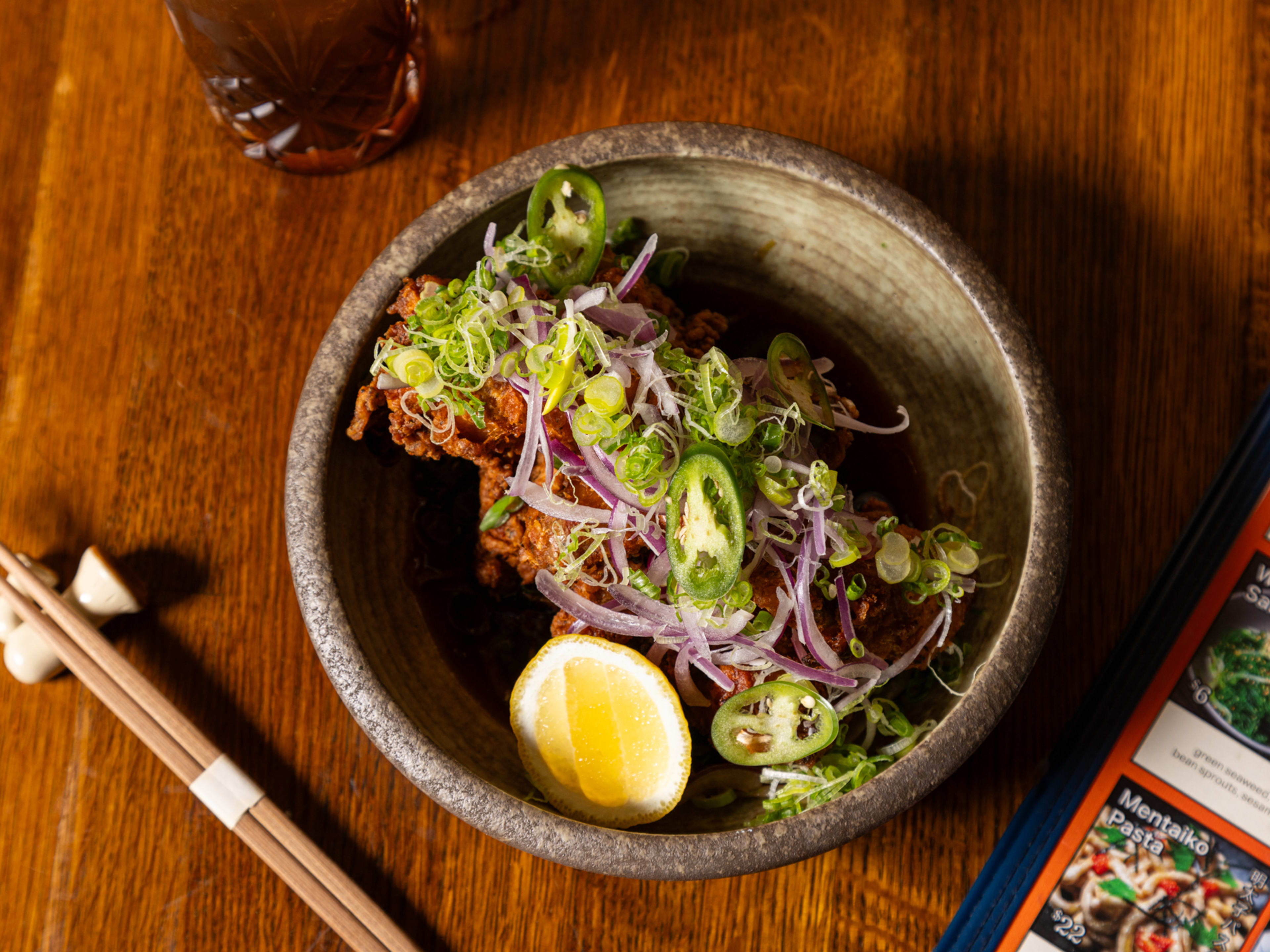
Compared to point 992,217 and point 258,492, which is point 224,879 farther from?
point 992,217

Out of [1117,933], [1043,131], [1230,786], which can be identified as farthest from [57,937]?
[1043,131]

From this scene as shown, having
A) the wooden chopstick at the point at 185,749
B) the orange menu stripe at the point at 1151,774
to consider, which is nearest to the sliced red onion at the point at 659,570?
the wooden chopstick at the point at 185,749

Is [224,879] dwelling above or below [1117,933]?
below

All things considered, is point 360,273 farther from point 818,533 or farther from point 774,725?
point 774,725

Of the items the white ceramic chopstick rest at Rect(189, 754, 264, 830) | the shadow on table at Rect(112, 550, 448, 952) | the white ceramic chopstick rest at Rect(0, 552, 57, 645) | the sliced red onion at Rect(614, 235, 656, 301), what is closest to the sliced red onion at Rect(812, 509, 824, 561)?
the sliced red onion at Rect(614, 235, 656, 301)

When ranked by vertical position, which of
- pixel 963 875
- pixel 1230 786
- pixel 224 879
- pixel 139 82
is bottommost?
pixel 224 879

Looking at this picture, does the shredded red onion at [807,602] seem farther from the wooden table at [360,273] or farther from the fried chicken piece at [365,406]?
the fried chicken piece at [365,406]
